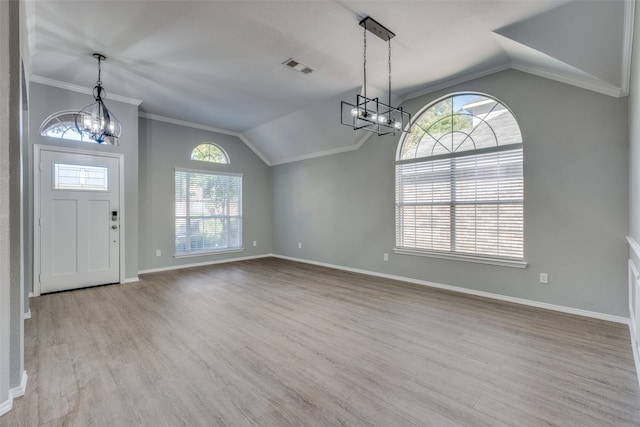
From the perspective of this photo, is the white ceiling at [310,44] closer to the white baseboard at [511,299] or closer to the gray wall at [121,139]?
the gray wall at [121,139]

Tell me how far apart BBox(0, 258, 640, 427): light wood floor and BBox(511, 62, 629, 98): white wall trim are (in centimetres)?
250

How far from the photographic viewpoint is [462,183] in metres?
4.41

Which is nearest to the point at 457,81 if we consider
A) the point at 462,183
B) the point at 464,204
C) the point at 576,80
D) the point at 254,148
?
the point at 576,80

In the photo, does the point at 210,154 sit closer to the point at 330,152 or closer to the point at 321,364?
the point at 330,152

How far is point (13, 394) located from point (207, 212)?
5.01 m

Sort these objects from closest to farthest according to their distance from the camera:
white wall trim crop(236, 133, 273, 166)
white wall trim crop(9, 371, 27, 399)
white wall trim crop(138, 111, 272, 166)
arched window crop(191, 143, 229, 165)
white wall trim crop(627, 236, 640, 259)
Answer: white wall trim crop(9, 371, 27, 399) < white wall trim crop(627, 236, 640, 259) < white wall trim crop(138, 111, 272, 166) < arched window crop(191, 143, 229, 165) < white wall trim crop(236, 133, 273, 166)

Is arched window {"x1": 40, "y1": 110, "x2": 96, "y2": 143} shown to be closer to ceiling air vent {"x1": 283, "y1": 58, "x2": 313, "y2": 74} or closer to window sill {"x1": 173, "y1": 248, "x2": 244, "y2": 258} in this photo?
window sill {"x1": 173, "y1": 248, "x2": 244, "y2": 258}

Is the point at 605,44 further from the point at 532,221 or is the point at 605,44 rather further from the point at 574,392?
the point at 574,392

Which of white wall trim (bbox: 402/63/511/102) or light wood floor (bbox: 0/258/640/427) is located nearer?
light wood floor (bbox: 0/258/640/427)

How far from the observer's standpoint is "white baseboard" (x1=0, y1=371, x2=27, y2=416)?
1805mm

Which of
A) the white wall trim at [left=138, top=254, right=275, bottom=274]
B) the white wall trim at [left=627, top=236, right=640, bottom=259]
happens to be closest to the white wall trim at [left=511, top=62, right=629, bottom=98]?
the white wall trim at [left=627, top=236, right=640, bottom=259]

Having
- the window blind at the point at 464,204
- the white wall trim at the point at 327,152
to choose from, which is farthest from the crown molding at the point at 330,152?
the window blind at the point at 464,204

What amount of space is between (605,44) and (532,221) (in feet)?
6.44

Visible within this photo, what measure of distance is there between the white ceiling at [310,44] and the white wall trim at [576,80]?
0.05 ft
